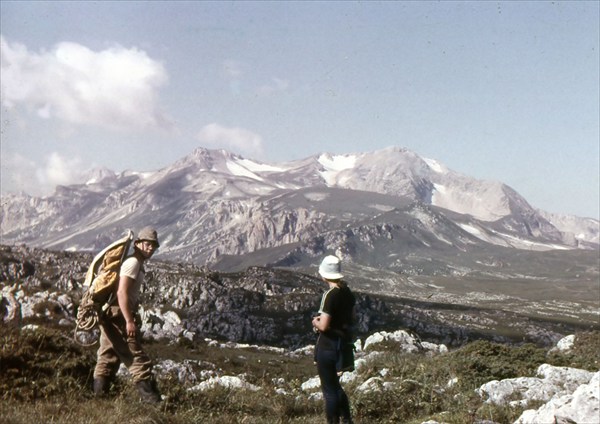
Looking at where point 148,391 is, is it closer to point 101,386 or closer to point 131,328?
point 101,386

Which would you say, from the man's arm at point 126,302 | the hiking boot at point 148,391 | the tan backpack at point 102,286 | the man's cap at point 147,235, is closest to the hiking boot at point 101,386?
the hiking boot at point 148,391

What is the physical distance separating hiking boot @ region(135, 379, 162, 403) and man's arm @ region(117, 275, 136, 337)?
940 millimetres

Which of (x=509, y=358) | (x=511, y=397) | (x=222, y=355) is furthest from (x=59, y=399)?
(x=222, y=355)

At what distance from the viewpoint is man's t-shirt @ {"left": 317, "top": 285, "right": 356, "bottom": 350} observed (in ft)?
31.0

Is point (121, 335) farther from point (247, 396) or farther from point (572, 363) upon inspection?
point (572, 363)

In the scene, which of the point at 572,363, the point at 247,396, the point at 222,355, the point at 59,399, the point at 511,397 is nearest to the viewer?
the point at 59,399

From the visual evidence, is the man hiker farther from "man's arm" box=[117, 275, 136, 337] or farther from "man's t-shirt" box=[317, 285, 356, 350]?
"man's t-shirt" box=[317, 285, 356, 350]

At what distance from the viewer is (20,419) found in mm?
6695

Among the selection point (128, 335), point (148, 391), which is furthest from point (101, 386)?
point (128, 335)

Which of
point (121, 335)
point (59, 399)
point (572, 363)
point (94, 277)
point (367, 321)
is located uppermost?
point (94, 277)

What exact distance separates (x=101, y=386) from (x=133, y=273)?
2.18 metres

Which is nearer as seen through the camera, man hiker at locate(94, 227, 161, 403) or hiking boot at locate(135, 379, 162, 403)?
hiking boot at locate(135, 379, 162, 403)

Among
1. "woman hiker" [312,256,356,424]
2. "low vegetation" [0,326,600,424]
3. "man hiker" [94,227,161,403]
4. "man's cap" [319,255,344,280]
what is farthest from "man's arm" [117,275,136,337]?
"man's cap" [319,255,344,280]

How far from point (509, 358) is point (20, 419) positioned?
16.5 metres
